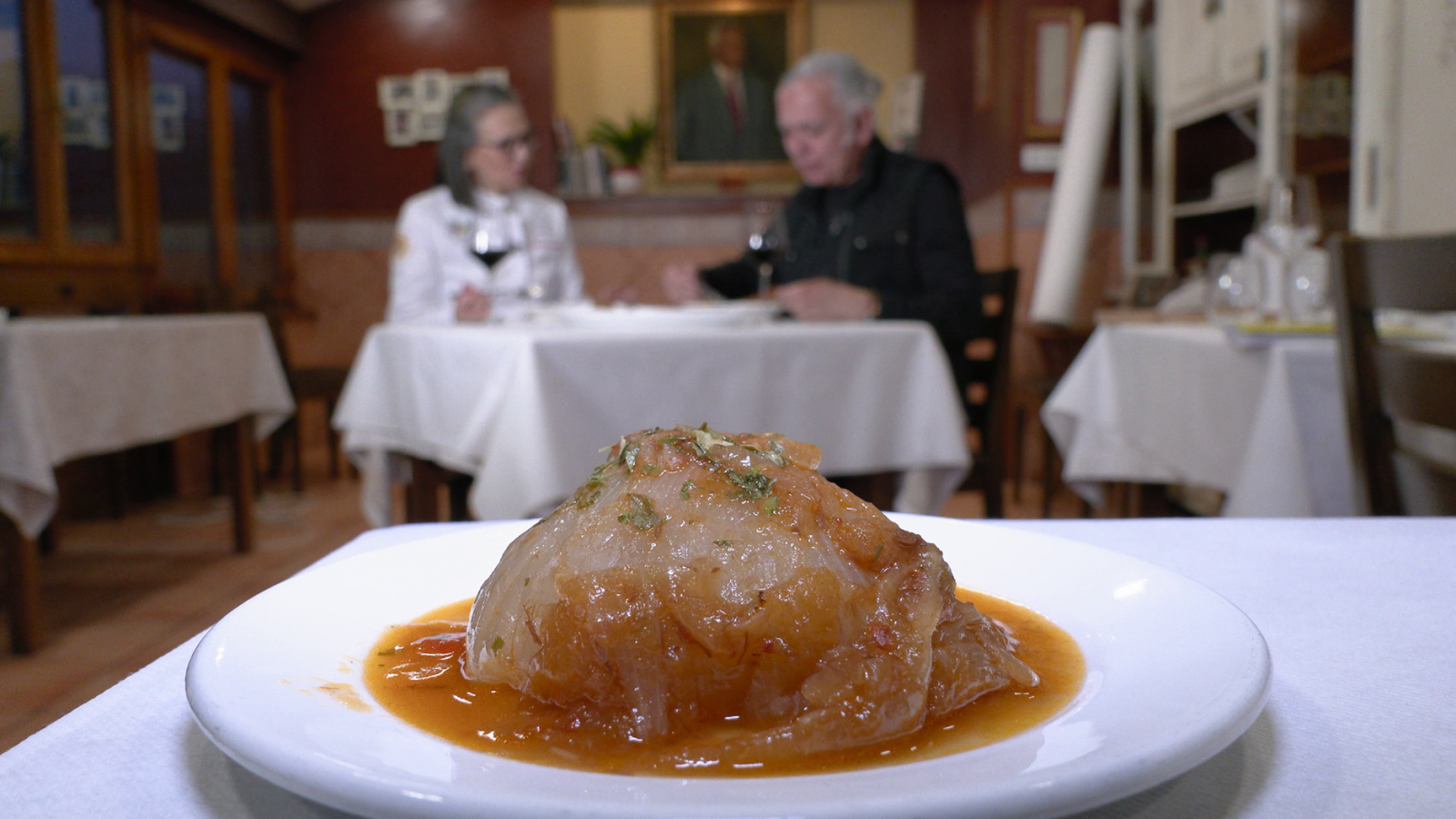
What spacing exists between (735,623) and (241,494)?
14.0ft

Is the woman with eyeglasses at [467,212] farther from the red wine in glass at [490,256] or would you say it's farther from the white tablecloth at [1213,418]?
the white tablecloth at [1213,418]

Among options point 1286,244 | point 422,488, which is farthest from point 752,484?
point 1286,244

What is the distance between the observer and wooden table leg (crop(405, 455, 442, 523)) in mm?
2434

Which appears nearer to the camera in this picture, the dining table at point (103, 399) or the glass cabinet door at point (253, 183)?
the dining table at point (103, 399)

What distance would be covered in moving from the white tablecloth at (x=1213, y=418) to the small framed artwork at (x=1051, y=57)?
3.61 m

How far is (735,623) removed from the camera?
376 millimetres

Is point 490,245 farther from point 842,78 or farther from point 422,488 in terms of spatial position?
point 842,78

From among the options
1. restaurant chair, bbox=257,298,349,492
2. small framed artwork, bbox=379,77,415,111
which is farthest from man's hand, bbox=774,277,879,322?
small framed artwork, bbox=379,77,415,111

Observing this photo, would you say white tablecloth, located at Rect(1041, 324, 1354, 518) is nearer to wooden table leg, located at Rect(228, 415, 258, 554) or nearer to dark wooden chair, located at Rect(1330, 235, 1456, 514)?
dark wooden chair, located at Rect(1330, 235, 1456, 514)

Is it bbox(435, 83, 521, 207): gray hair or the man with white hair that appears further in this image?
bbox(435, 83, 521, 207): gray hair

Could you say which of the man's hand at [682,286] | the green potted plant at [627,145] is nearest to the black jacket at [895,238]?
the man's hand at [682,286]

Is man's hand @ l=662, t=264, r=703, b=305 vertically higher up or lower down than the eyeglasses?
lower down

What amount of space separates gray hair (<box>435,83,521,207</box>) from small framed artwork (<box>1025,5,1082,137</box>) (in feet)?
10.2

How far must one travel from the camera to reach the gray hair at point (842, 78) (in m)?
3.33
